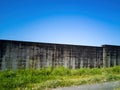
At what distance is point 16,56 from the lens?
10.8 metres

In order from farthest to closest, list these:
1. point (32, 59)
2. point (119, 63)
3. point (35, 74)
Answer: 1. point (119, 63)
2. point (32, 59)
3. point (35, 74)

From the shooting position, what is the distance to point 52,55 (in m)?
11.8

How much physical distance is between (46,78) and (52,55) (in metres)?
2.54

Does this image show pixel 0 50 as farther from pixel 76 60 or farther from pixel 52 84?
pixel 76 60

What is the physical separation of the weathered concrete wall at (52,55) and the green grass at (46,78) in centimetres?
50

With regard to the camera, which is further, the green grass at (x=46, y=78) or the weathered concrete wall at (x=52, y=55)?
the weathered concrete wall at (x=52, y=55)

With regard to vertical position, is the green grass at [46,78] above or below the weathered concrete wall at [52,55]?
below

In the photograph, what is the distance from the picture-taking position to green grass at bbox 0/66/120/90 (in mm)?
7855

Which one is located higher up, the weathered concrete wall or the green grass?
the weathered concrete wall

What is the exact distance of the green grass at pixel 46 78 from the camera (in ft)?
25.8

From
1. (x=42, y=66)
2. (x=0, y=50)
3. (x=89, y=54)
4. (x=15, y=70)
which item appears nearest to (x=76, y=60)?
(x=89, y=54)

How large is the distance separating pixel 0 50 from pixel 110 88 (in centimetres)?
630

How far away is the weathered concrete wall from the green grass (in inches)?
19.5

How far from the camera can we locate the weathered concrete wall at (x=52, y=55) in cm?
1062
